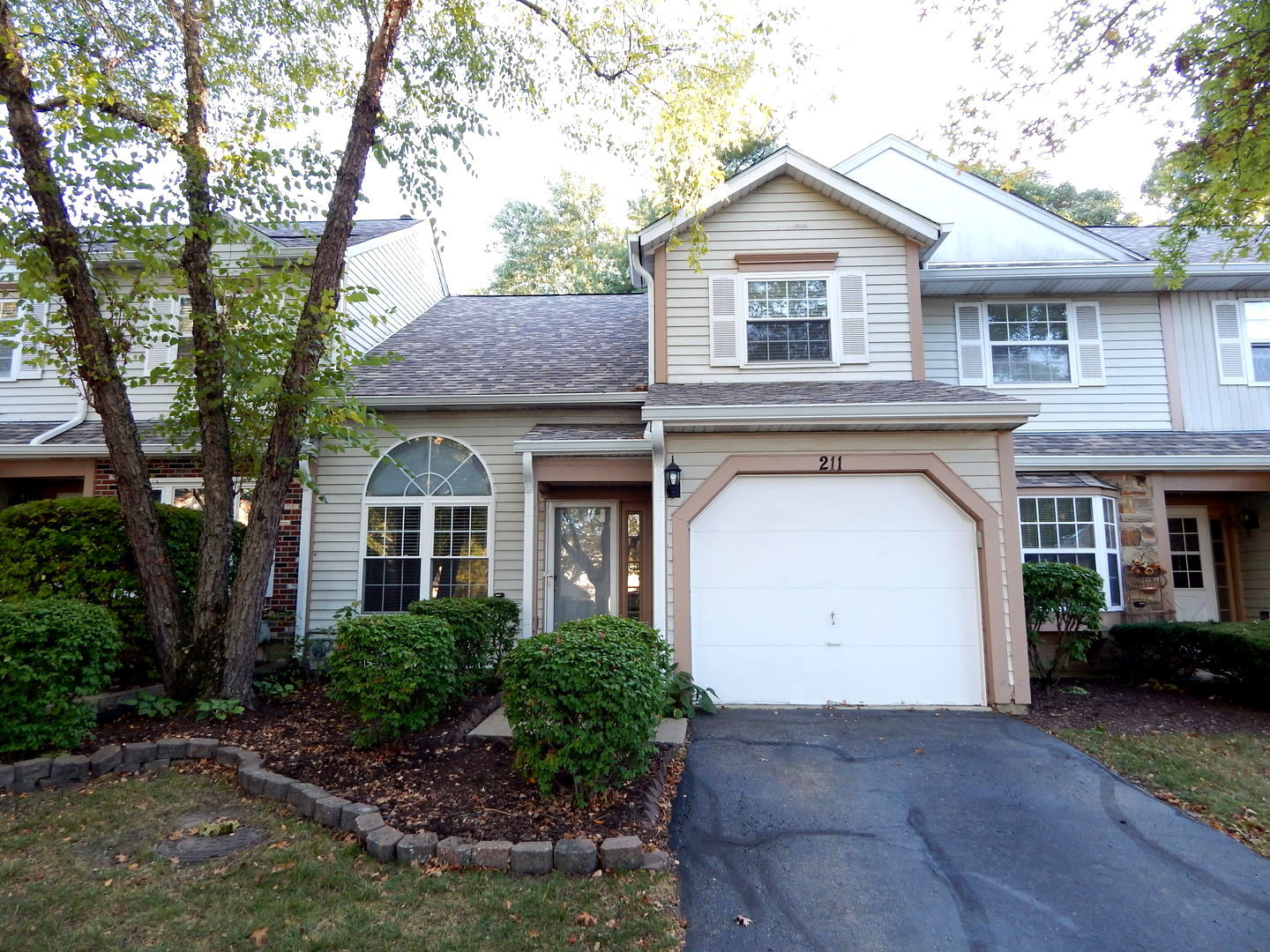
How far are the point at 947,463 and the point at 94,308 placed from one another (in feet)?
26.1

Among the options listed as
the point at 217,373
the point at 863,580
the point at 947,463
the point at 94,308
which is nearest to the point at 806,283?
the point at 947,463

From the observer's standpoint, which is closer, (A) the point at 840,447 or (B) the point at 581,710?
(B) the point at 581,710

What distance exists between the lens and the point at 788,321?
327 inches

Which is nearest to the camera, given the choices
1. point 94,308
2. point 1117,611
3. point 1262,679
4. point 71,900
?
point 71,900

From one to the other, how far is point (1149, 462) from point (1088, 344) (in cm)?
187

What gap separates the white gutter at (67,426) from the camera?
359 inches

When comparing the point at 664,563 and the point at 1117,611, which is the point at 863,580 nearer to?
the point at 664,563

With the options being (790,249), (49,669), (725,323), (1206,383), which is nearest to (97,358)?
(49,669)

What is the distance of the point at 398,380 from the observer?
368 inches

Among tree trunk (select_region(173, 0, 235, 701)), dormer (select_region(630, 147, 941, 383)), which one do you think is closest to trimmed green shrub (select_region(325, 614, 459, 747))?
tree trunk (select_region(173, 0, 235, 701))

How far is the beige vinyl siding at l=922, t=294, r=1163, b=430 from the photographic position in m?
9.66

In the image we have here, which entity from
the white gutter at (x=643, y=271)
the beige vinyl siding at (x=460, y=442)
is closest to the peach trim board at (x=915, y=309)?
the white gutter at (x=643, y=271)

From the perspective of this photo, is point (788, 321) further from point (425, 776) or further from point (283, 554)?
point (283, 554)

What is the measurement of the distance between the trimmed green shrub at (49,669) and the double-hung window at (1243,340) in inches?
502
